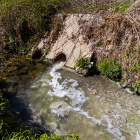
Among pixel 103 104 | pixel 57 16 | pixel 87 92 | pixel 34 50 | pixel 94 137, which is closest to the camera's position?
pixel 94 137

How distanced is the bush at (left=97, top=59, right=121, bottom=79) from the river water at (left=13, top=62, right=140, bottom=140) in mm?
A: 343

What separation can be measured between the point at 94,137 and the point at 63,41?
259 inches

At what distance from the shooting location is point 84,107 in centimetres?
515

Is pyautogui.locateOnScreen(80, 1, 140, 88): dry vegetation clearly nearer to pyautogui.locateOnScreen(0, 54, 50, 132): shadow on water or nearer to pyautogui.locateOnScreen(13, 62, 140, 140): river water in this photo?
pyautogui.locateOnScreen(13, 62, 140, 140): river water

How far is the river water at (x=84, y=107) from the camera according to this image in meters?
4.21

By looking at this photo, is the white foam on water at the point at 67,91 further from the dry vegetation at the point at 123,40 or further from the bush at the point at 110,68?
the dry vegetation at the point at 123,40

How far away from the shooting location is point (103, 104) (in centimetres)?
525

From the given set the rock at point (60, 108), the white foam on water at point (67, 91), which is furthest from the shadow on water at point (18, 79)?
the white foam on water at point (67, 91)

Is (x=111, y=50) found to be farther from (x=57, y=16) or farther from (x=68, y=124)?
(x=57, y=16)

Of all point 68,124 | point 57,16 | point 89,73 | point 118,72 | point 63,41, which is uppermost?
point 57,16

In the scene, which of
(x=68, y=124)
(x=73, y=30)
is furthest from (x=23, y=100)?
(x=73, y=30)

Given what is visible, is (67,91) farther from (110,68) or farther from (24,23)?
(24,23)

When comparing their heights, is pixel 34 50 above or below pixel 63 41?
below

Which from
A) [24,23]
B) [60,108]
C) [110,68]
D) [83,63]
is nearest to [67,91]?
[60,108]
